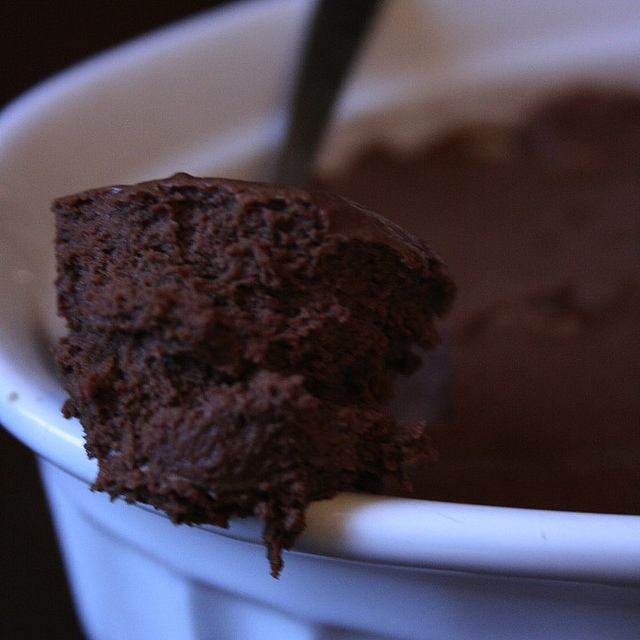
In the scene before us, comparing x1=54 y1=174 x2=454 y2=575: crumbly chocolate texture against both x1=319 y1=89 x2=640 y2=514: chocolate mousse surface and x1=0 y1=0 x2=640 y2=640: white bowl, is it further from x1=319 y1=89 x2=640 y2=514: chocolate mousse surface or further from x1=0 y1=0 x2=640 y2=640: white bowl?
x1=319 y1=89 x2=640 y2=514: chocolate mousse surface

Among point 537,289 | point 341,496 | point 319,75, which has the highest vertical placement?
point 319,75

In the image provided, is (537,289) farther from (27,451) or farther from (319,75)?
(27,451)

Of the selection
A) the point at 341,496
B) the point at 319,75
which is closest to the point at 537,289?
the point at 319,75

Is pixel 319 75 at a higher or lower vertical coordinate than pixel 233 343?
higher

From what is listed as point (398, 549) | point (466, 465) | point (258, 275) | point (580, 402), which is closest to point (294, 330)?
point (258, 275)

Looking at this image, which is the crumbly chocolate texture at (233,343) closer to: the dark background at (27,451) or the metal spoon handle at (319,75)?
the dark background at (27,451)

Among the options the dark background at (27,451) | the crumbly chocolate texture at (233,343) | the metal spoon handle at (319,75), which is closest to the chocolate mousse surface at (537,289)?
the metal spoon handle at (319,75)
